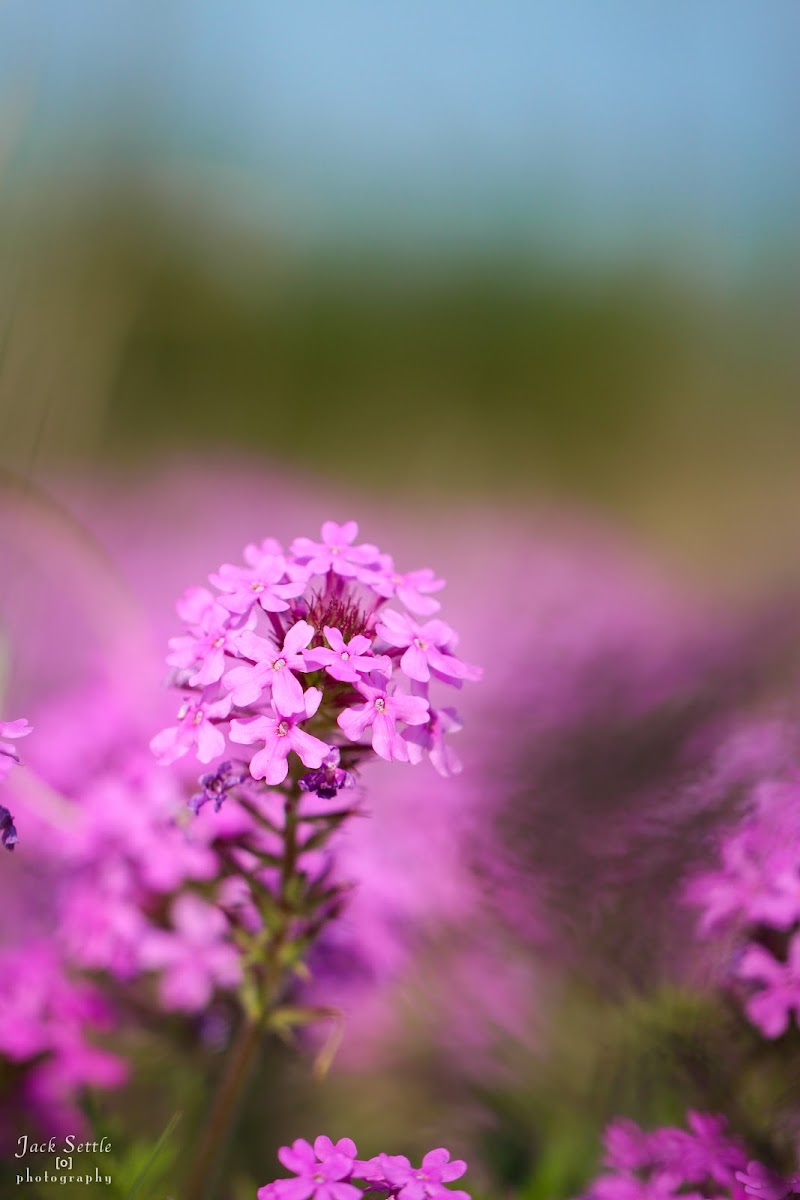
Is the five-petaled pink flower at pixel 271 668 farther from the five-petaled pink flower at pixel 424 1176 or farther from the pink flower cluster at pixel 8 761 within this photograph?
the five-petaled pink flower at pixel 424 1176

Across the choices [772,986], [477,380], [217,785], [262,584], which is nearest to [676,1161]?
[772,986]

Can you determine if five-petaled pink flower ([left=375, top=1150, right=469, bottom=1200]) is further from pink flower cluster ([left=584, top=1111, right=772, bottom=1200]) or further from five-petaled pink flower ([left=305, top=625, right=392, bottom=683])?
five-petaled pink flower ([left=305, top=625, right=392, bottom=683])

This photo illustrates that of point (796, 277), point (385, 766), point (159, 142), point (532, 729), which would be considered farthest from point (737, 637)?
point (796, 277)

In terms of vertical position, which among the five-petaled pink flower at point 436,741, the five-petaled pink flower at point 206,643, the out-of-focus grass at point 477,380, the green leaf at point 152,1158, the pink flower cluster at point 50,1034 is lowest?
the pink flower cluster at point 50,1034

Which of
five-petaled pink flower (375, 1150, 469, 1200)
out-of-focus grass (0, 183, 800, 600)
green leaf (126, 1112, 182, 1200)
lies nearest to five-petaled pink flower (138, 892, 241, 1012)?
green leaf (126, 1112, 182, 1200)

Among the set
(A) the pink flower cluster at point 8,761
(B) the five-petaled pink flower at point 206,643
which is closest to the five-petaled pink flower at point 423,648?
(B) the five-petaled pink flower at point 206,643

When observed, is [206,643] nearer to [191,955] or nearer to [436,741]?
[436,741]

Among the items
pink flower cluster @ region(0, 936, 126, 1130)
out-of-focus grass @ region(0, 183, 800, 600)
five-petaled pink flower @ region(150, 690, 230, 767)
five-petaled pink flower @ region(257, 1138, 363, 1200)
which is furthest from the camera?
out-of-focus grass @ region(0, 183, 800, 600)
